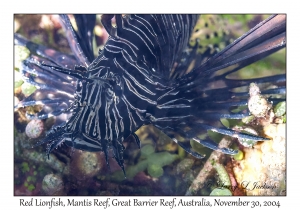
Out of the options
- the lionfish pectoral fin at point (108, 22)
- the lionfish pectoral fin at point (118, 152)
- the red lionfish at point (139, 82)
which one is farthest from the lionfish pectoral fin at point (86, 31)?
the lionfish pectoral fin at point (118, 152)

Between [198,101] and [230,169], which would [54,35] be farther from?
[230,169]

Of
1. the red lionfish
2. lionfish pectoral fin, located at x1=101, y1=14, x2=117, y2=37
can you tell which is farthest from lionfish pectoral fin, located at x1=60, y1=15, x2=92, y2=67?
lionfish pectoral fin, located at x1=101, y1=14, x2=117, y2=37

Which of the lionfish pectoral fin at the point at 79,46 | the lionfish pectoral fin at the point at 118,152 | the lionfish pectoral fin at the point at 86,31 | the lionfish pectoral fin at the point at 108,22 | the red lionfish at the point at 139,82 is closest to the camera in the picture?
the red lionfish at the point at 139,82

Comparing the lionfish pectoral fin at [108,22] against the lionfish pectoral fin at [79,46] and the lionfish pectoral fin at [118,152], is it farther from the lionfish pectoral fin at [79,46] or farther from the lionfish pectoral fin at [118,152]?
the lionfish pectoral fin at [118,152]

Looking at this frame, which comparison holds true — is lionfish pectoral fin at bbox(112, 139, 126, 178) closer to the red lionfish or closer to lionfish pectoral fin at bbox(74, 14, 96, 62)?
the red lionfish

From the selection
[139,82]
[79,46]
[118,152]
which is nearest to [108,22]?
[79,46]

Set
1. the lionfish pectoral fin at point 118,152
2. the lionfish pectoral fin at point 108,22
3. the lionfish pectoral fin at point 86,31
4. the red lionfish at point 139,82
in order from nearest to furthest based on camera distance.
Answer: the red lionfish at point 139,82
the lionfish pectoral fin at point 118,152
the lionfish pectoral fin at point 108,22
the lionfish pectoral fin at point 86,31

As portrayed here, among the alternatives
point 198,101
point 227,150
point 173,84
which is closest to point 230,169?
point 227,150

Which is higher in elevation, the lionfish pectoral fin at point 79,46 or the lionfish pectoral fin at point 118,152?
the lionfish pectoral fin at point 79,46
